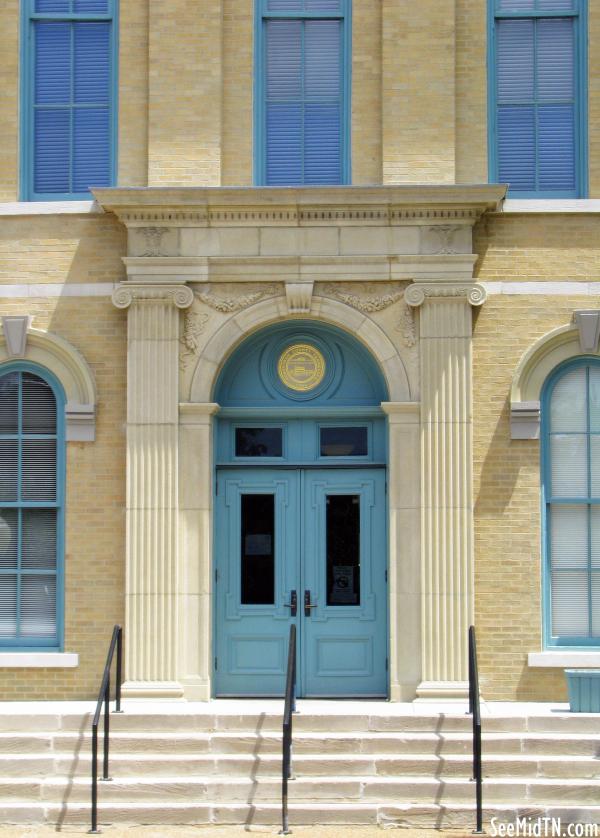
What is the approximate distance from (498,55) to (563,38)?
69 centimetres

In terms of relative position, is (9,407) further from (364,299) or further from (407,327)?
(407,327)

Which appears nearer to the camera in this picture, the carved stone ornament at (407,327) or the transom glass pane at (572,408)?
the carved stone ornament at (407,327)

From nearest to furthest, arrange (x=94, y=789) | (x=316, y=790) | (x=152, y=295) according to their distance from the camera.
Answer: (x=94, y=789), (x=316, y=790), (x=152, y=295)

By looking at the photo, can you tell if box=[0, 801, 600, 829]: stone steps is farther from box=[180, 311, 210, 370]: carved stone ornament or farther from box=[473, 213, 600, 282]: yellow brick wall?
box=[473, 213, 600, 282]: yellow brick wall

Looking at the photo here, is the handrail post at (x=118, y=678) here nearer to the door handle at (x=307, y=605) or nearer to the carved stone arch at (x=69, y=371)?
the door handle at (x=307, y=605)

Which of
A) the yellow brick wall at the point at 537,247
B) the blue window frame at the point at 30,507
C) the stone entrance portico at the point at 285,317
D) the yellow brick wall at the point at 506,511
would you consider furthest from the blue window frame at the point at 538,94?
the blue window frame at the point at 30,507

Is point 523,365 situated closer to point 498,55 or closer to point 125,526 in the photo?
point 498,55

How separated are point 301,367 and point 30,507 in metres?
3.06

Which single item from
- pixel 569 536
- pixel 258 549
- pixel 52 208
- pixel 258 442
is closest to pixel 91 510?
pixel 258 549

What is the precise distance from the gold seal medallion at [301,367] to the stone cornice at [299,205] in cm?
130

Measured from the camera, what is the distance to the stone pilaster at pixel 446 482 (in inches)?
461

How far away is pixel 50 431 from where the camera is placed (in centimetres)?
1240

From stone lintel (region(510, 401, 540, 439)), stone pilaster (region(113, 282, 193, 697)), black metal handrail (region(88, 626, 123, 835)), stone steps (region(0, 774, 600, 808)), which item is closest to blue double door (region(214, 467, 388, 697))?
stone pilaster (region(113, 282, 193, 697))

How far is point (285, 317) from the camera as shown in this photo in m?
12.2
